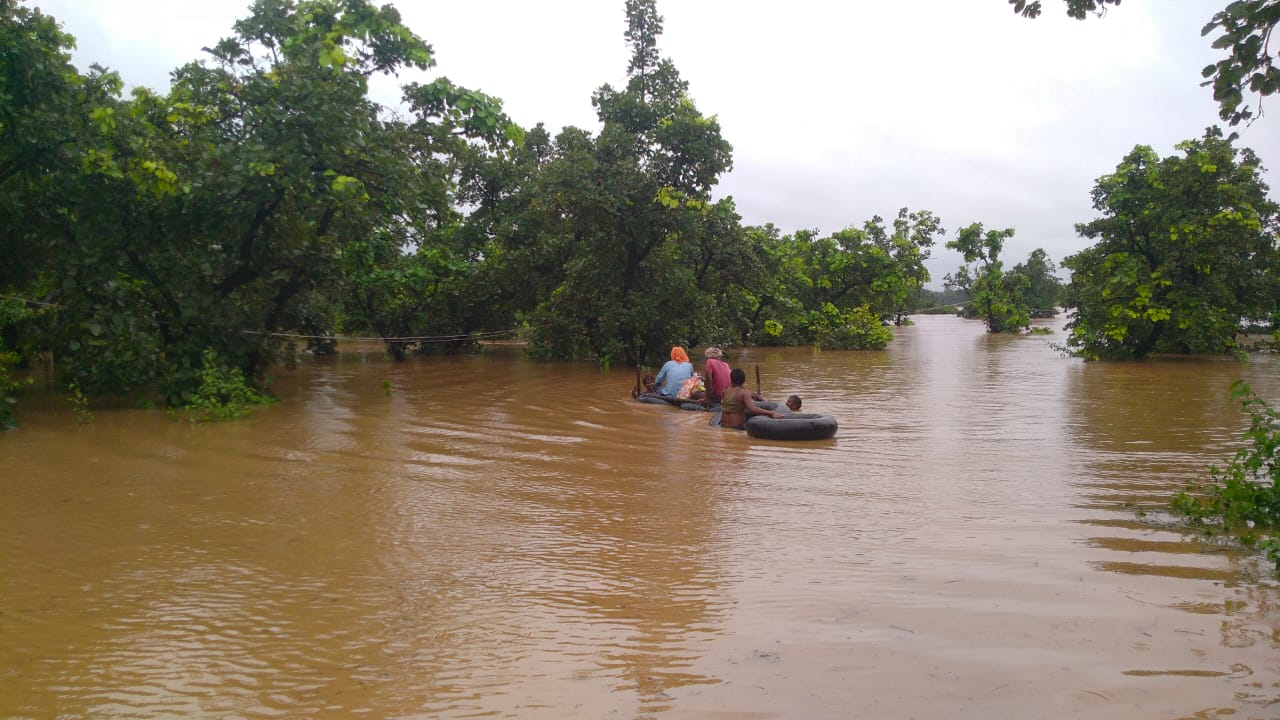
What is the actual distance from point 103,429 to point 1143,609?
11.8 m

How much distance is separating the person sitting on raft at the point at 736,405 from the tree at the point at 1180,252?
56.2 ft

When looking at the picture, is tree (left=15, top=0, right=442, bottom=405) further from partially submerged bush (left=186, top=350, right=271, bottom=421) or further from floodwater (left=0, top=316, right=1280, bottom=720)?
floodwater (left=0, top=316, right=1280, bottom=720)

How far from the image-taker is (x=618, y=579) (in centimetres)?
521

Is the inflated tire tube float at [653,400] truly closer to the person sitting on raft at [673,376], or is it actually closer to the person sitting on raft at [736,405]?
the person sitting on raft at [673,376]

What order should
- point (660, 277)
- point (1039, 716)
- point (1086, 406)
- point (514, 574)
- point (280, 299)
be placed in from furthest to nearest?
1. point (660, 277)
2. point (280, 299)
3. point (1086, 406)
4. point (514, 574)
5. point (1039, 716)

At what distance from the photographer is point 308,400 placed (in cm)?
1515

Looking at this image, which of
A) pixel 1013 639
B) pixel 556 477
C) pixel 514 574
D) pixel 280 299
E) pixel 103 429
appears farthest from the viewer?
pixel 280 299

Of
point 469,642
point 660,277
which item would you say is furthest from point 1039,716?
point 660,277

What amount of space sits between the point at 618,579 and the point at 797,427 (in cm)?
593

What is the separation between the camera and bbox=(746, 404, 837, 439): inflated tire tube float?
1068 cm

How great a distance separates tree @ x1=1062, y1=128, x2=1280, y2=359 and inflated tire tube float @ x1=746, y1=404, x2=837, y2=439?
56.8ft

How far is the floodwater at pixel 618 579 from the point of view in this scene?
3609 millimetres

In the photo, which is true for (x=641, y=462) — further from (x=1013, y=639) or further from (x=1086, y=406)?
(x=1086, y=406)

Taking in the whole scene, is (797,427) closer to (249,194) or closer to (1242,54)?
(1242,54)
